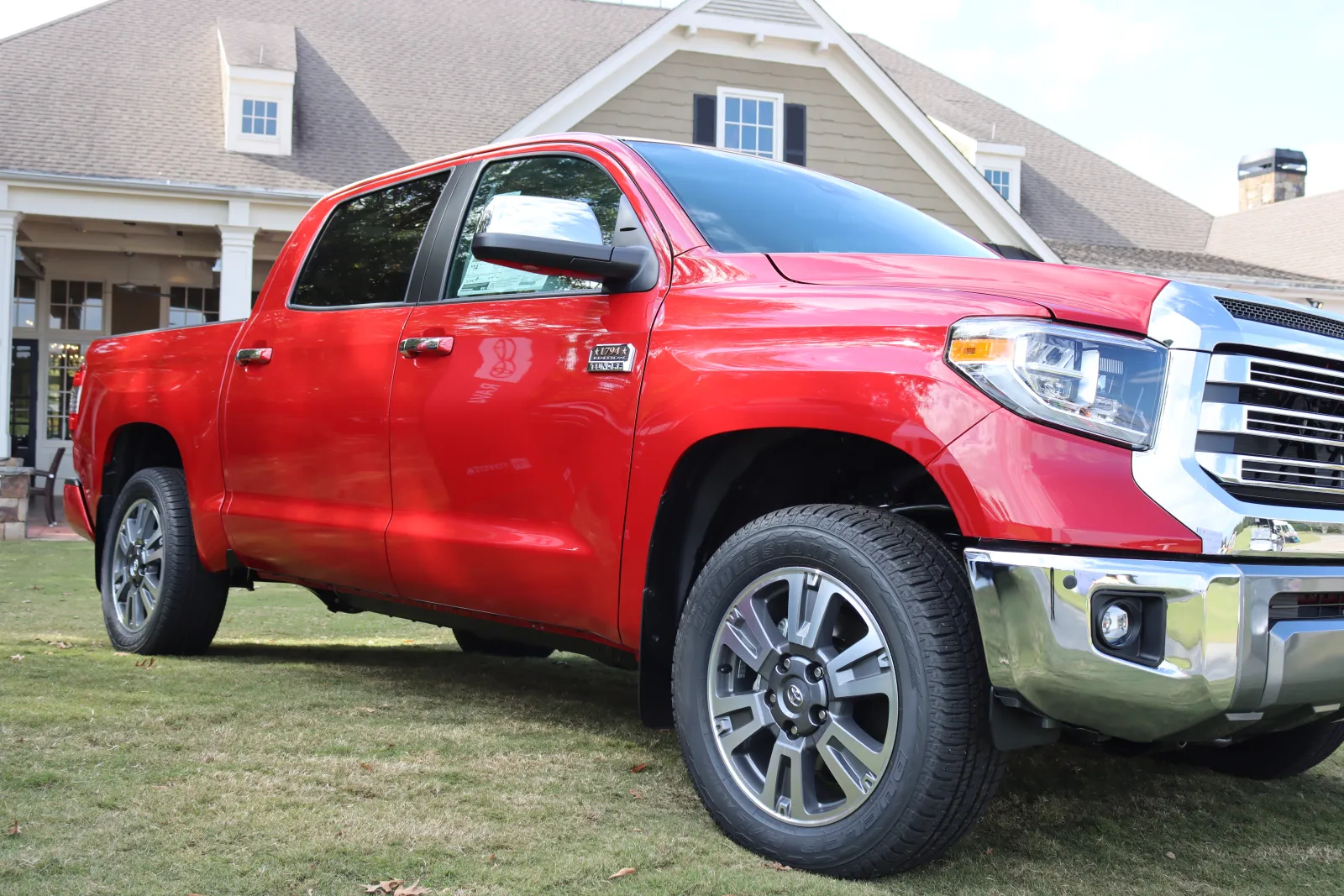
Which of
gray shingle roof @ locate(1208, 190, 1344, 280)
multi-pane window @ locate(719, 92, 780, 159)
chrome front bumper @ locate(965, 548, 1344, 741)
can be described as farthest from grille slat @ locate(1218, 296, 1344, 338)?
gray shingle roof @ locate(1208, 190, 1344, 280)

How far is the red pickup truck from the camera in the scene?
98.3 inches

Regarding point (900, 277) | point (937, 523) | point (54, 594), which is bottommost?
point (54, 594)

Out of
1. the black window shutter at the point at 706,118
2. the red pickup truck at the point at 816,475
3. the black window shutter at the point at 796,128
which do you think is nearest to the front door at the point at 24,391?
the black window shutter at the point at 706,118

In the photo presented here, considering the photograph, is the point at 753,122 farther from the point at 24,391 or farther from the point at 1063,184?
the point at 24,391

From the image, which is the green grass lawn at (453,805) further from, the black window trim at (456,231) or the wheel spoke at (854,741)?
the black window trim at (456,231)

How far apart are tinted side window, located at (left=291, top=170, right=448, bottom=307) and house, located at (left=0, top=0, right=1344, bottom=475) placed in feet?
41.4

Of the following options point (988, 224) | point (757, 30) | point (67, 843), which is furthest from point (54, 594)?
point (988, 224)

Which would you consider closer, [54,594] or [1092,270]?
[1092,270]

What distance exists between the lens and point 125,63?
19.8 meters

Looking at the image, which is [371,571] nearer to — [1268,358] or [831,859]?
[831,859]

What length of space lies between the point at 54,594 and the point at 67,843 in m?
6.35

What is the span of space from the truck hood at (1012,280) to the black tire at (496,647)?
3177 mm

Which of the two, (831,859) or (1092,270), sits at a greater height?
(1092,270)

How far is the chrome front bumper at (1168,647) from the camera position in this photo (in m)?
2.40
